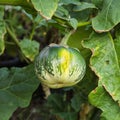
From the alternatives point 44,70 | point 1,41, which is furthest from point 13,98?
point 44,70

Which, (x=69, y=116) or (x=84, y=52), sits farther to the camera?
(x=69, y=116)

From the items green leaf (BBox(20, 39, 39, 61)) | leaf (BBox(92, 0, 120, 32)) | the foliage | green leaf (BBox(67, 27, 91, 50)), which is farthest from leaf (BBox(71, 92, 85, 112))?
leaf (BBox(92, 0, 120, 32))

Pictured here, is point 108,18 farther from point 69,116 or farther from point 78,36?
point 69,116

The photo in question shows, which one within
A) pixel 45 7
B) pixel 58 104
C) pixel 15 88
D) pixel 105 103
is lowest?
pixel 58 104

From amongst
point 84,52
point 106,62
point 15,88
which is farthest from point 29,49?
point 106,62

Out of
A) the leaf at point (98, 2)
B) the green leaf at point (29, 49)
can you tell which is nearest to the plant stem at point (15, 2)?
the leaf at point (98, 2)

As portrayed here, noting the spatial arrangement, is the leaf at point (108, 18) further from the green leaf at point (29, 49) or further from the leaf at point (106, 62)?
the green leaf at point (29, 49)
